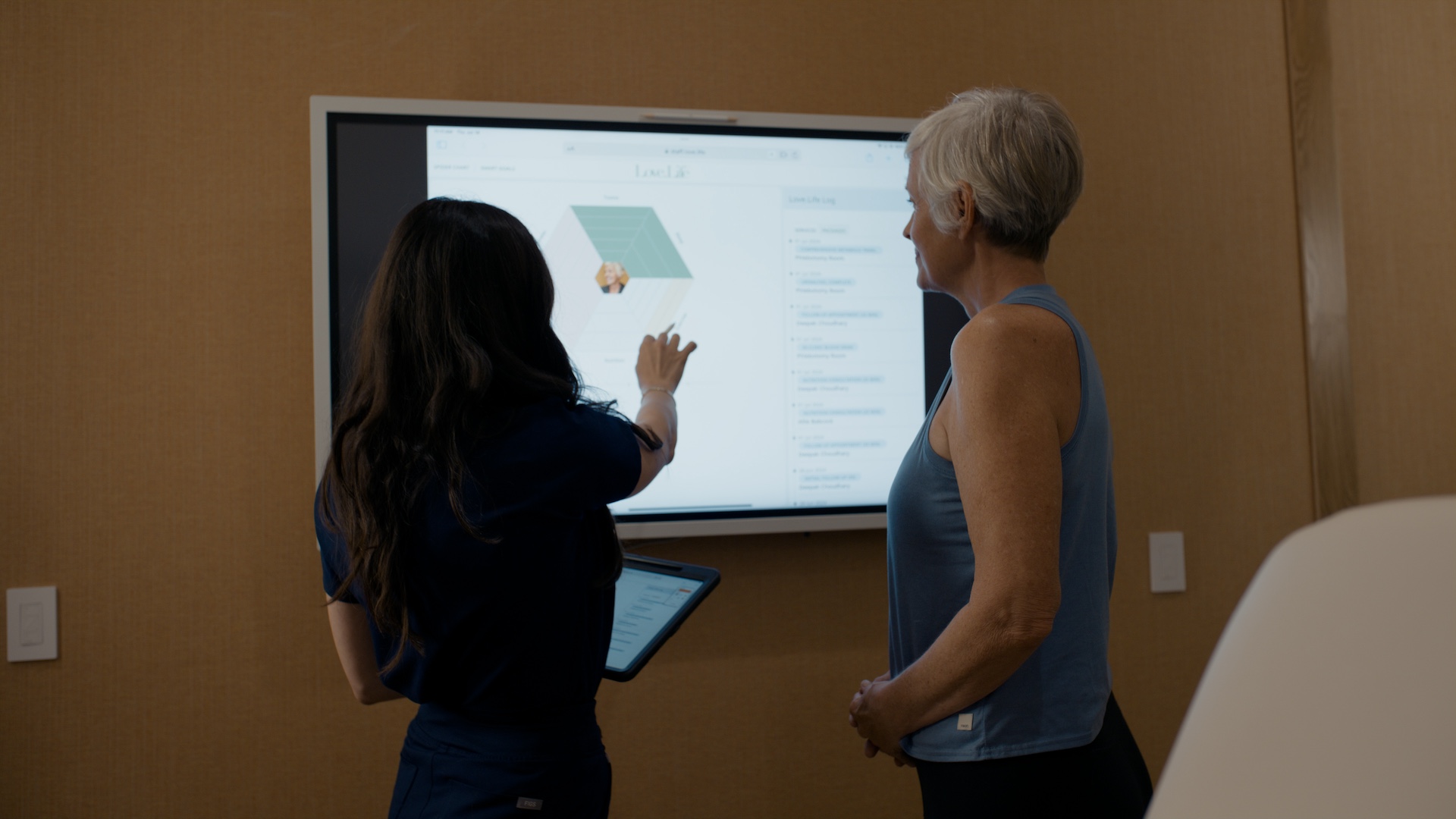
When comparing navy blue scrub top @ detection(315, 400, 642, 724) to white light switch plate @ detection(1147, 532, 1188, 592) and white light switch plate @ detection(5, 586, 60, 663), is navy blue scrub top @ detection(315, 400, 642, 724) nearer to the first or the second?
white light switch plate @ detection(5, 586, 60, 663)

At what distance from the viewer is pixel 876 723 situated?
1074mm

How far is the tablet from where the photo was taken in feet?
3.93

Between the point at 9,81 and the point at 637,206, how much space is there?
1167 millimetres

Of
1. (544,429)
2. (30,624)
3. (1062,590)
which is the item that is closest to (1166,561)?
(1062,590)

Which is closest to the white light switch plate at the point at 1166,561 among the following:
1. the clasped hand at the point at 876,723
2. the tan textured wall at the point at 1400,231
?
the tan textured wall at the point at 1400,231

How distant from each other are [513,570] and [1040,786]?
2.10ft

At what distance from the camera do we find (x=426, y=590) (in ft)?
3.38

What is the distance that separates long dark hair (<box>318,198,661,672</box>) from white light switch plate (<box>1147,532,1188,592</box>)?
5.06 ft

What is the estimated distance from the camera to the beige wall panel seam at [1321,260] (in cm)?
212

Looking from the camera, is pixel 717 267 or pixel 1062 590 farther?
pixel 717 267

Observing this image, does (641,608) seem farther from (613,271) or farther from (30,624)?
(30,624)

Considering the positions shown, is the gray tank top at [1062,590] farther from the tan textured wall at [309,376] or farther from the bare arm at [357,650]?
the tan textured wall at [309,376]

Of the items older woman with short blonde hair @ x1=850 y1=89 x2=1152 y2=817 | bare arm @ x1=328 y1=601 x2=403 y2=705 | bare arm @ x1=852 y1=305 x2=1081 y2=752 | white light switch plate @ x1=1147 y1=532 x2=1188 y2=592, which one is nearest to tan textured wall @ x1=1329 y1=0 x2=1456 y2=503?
white light switch plate @ x1=1147 y1=532 x2=1188 y2=592

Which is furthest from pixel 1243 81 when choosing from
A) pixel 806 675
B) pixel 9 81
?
pixel 9 81
